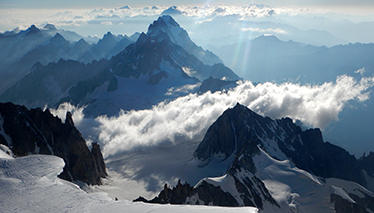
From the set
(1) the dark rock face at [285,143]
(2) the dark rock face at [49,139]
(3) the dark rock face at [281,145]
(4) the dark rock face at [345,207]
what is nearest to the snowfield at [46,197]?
(2) the dark rock face at [49,139]

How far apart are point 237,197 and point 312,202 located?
28.0 m

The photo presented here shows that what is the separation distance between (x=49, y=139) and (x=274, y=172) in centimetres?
9630

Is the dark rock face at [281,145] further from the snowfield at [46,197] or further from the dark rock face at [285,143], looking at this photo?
the snowfield at [46,197]

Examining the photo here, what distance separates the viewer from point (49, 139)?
364ft

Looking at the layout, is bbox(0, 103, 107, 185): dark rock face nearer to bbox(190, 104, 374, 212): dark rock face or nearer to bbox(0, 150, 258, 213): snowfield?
bbox(190, 104, 374, 212): dark rock face

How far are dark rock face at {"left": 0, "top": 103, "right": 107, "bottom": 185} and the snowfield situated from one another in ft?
253

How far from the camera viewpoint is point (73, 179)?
10681cm

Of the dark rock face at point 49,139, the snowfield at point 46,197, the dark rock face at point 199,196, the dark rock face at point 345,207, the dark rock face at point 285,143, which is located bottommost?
the dark rock face at point 285,143

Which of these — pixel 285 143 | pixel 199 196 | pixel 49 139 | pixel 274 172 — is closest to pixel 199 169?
pixel 285 143

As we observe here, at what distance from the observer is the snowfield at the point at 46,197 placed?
79.2 feet

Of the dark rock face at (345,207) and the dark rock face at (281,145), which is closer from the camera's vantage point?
the dark rock face at (345,207)

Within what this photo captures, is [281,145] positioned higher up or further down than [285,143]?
higher up

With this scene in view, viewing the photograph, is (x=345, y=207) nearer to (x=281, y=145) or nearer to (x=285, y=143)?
(x=281, y=145)

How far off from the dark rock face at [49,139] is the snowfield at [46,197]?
7709 centimetres
